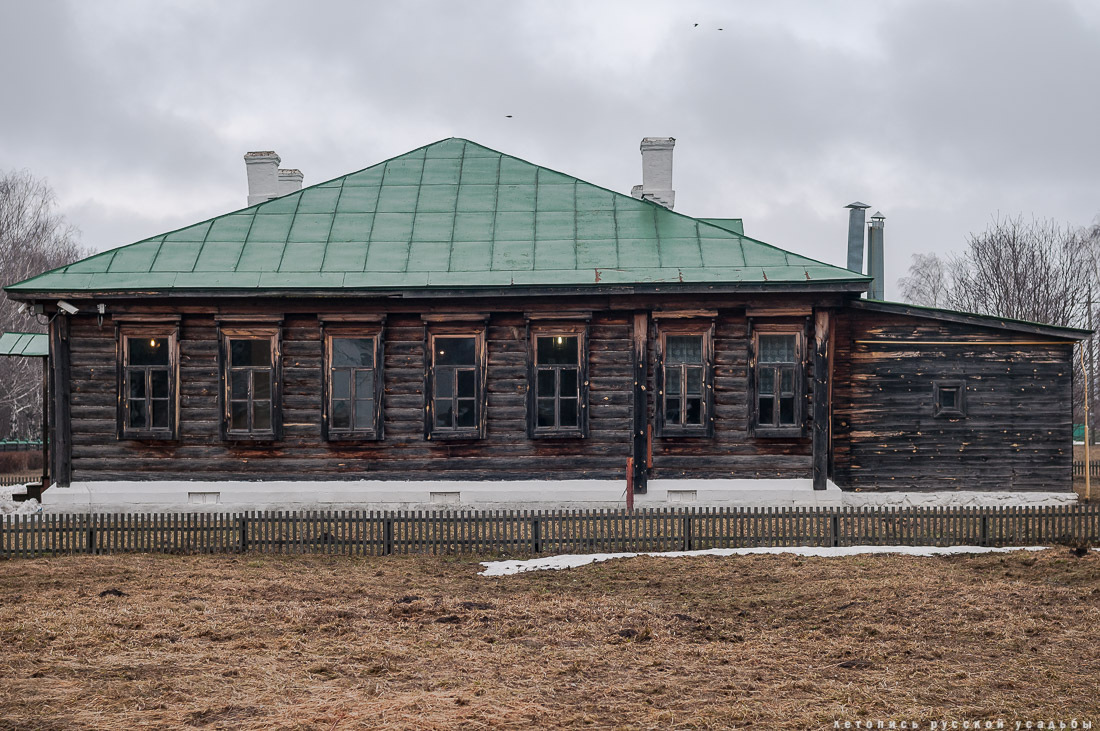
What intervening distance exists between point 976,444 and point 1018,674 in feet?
40.6

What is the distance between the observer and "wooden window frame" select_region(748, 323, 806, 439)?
1920 cm

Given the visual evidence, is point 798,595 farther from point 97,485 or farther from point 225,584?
point 97,485

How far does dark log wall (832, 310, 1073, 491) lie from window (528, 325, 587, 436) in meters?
5.51

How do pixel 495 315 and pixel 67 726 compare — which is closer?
pixel 67 726

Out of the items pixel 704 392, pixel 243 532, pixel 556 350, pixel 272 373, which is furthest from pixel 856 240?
pixel 243 532

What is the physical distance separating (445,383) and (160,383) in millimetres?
5723

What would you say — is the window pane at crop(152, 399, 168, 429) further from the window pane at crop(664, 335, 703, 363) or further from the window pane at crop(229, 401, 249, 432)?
the window pane at crop(664, 335, 703, 363)

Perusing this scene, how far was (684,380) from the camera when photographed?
63.9 ft

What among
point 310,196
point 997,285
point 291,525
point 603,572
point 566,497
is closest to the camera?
point 603,572

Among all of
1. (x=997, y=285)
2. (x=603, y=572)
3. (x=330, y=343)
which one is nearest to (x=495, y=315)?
(x=330, y=343)

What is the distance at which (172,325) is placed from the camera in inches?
770

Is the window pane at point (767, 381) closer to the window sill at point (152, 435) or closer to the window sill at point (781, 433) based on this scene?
the window sill at point (781, 433)

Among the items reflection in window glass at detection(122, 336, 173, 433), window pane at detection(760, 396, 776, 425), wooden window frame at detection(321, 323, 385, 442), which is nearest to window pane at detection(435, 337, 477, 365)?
wooden window frame at detection(321, 323, 385, 442)

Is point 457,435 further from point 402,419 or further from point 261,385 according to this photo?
point 261,385
